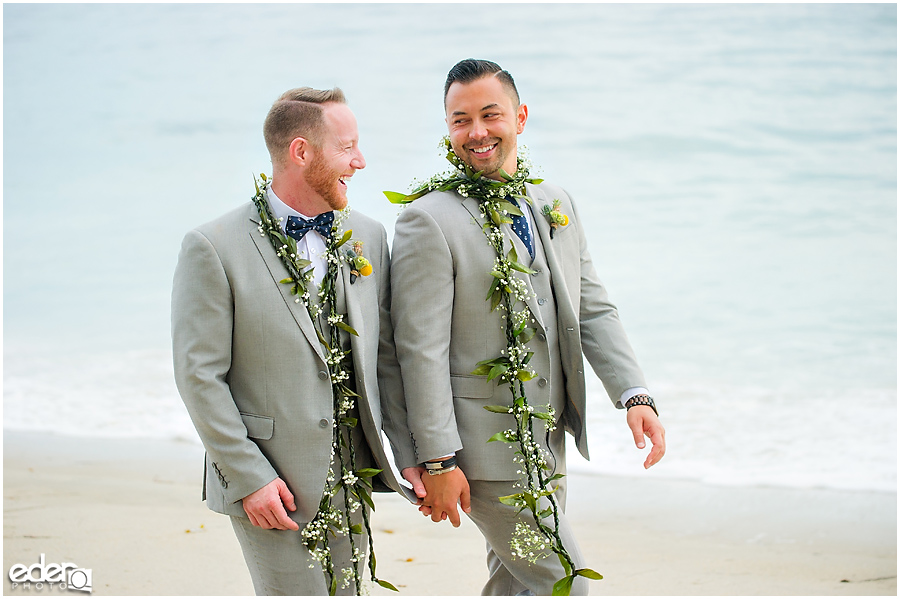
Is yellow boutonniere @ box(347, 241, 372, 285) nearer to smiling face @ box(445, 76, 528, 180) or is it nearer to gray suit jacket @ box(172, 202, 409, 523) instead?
gray suit jacket @ box(172, 202, 409, 523)

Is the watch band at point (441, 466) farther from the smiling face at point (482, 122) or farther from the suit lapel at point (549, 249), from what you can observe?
the smiling face at point (482, 122)

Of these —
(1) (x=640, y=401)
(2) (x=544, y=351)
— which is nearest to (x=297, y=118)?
(2) (x=544, y=351)

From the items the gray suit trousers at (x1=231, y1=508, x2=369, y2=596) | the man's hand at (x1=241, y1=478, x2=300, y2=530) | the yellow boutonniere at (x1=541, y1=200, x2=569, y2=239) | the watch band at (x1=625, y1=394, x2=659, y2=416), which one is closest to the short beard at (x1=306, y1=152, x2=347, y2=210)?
the yellow boutonniere at (x1=541, y1=200, x2=569, y2=239)

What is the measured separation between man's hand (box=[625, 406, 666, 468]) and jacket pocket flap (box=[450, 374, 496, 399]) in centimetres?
48

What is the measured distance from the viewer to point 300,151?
9.36 feet

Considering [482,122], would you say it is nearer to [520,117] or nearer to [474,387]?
[520,117]

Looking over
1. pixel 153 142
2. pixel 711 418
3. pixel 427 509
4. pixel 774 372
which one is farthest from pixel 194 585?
pixel 153 142

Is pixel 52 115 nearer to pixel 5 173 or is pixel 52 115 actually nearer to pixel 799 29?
pixel 5 173

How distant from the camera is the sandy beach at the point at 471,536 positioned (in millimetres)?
4898

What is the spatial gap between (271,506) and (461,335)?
31.7 inches

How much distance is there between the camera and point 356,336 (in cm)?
288

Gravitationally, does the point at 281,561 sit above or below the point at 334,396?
below

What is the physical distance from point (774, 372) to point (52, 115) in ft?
62.4

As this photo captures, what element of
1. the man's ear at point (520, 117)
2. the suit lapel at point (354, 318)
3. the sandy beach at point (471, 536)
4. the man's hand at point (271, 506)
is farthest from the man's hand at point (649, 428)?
the sandy beach at point (471, 536)
